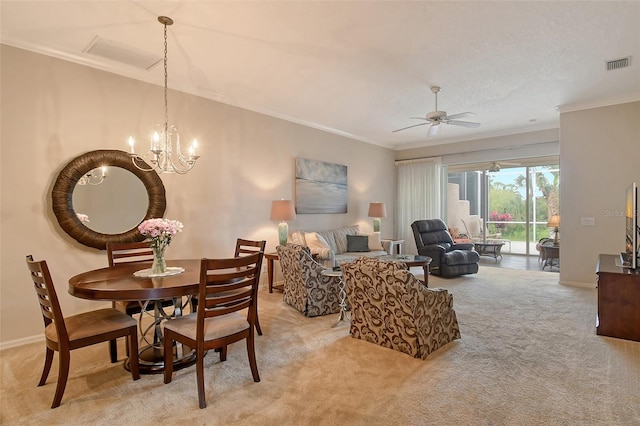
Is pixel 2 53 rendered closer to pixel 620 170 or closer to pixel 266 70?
pixel 266 70

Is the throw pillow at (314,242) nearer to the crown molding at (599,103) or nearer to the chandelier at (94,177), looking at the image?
the chandelier at (94,177)

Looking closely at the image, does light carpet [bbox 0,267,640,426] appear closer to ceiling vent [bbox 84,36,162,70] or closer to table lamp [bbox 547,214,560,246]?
ceiling vent [bbox 84,36,162,70]

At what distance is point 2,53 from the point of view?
10.2ft

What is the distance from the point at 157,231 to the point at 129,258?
3.57ft

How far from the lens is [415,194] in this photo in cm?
809

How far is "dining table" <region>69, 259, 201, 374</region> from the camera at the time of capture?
221 cm

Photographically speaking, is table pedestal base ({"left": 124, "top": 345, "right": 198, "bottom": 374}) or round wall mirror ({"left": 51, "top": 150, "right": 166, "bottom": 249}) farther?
round wall mirror ({"left": 51, "top": 150, "right": 166, "bottom": 249})

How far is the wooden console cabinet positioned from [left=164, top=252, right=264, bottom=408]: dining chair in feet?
10.9

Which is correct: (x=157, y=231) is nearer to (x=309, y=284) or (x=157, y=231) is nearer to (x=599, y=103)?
(x=309, y=284)

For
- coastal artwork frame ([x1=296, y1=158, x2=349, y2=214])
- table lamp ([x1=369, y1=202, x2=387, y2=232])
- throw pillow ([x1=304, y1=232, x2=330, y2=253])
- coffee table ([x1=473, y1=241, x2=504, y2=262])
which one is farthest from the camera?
coffee table ([x1=473, y1=241, x2=504, y2=262])

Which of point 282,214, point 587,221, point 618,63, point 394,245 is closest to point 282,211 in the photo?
point 282,214

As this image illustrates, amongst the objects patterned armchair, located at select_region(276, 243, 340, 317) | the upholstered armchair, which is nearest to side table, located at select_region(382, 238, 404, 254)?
the upholstered armchair

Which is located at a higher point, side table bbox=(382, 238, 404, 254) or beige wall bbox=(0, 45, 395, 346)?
beige wall bbox=(0, 45, 395, 346)

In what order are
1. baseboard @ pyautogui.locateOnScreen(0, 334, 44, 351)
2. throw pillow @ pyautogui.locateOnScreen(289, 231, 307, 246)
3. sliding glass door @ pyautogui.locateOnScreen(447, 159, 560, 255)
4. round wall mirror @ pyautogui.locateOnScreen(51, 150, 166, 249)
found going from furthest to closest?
sliding glass door @ pyautogui.locateOnScreen(447, 159, 560, 255) → throw pillow @ pyautogui.locateOnScreen(289, 231, 307, 246) → round wall mirror @ pyautogui.locateOnScreen(51, 150, 166, 249) → baseboard @ pyautogui.locateOnScreen(0, 334, 44, 351)
